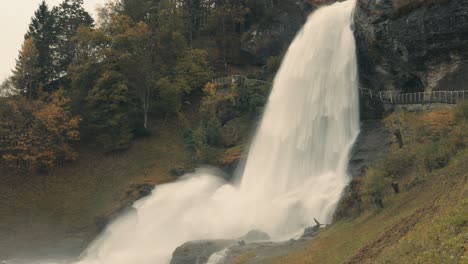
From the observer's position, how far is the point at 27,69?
58406 mm

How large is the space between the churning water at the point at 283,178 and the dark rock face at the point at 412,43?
203cm

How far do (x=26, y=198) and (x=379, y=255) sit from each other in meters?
39.7

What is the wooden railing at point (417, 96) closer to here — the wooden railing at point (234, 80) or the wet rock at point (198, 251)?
the wooden railing at point (234, 80)

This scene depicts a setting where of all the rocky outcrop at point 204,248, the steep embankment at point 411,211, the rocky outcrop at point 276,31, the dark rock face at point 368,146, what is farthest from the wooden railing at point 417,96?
the rocky outcrop at point 276,31

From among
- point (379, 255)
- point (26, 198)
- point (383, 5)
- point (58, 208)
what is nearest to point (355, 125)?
point (383, 5)

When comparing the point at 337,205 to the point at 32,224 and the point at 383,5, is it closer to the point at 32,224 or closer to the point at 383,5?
the point at 383,5

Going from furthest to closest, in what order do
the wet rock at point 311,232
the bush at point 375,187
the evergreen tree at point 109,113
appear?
the evergreen tree at point 109,113
the wet rock at point 311,232
the bush at point 375,187

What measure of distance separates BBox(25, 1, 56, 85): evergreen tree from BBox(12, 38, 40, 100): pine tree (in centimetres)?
250

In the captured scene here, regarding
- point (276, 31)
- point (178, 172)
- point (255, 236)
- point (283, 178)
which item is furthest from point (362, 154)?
point (276, 31)

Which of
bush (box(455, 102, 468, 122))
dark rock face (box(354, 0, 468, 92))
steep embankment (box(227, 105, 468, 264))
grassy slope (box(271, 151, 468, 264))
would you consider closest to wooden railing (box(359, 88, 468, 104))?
dark rock face (box(354, 0, 468, 92))

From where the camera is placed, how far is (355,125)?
40656 millimetres

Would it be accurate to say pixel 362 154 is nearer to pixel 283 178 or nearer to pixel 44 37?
pixel 283 178

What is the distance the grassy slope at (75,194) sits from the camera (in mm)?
43344

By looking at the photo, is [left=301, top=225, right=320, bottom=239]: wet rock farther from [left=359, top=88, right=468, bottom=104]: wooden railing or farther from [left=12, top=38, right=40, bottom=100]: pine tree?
[left=12, top=38, right=40, bottom=100]: pine tree
